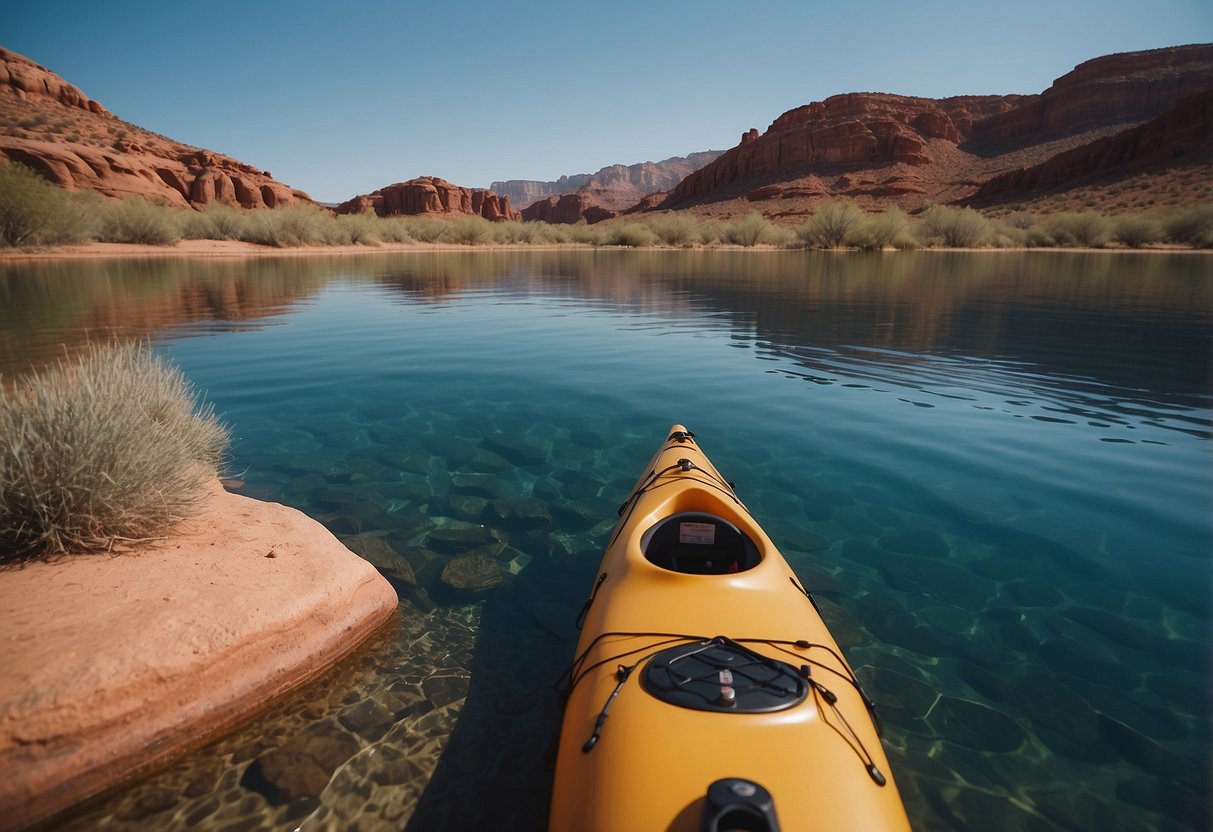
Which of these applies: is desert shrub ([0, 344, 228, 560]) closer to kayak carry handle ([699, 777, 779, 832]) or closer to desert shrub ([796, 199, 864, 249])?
kayak carry handle ([699, 777, 779, 832])

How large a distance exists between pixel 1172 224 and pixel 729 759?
5469 centimetres

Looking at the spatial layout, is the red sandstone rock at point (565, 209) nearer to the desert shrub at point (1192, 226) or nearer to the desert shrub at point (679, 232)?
the desert shrub at point (679, 232)

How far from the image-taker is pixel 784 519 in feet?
17.3

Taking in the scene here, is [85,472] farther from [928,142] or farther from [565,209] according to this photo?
[565,209]

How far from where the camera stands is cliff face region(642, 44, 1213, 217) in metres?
78.6

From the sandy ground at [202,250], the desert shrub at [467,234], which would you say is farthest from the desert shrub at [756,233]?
the desert shrub at [467,234]

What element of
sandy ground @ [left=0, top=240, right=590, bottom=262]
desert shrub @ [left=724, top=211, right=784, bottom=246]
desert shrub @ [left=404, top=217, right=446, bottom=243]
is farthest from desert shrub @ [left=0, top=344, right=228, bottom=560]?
desert shrub @ [left=404, top=217, right=446, bottom=243]

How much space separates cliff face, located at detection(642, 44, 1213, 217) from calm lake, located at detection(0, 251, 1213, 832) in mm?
71772

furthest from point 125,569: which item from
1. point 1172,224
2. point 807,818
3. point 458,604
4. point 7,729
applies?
point 1172,224

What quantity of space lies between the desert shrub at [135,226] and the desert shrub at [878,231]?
44554mm

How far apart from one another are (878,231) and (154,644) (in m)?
46.7

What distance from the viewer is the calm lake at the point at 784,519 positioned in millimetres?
2775

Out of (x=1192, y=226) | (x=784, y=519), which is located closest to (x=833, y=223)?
(x=1192, y=226)

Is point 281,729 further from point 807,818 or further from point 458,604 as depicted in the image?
point 807,818
